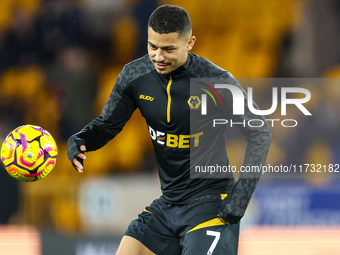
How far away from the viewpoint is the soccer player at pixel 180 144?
99.3 inches

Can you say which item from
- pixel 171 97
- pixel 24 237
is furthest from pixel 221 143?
pixel 24 237

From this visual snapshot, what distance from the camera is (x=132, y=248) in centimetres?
269

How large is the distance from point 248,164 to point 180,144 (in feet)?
1.47

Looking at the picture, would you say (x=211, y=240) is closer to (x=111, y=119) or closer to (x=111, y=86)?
(x=111, y=119)

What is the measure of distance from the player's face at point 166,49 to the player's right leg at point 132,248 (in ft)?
3.38

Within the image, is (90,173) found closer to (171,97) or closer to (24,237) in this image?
(24,237)

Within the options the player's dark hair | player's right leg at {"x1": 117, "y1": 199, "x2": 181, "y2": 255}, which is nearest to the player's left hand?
player's right leg at {"x1": 117, "y1": 199, "x2": 181, "y2": 255}

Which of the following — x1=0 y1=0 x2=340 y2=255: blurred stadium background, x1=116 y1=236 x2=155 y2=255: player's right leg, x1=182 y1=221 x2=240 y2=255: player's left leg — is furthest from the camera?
x1=0 y1=0 x2=340 y2=255: blurred stadium background

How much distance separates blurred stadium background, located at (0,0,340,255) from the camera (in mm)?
5422

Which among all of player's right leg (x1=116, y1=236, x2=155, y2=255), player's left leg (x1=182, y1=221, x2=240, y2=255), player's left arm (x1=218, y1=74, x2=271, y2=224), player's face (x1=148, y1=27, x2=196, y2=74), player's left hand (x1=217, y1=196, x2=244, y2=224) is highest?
player's face (x1=148, y1=27, x2=196, y2=74)

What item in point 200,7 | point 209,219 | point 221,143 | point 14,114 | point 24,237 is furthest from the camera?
point 200,7

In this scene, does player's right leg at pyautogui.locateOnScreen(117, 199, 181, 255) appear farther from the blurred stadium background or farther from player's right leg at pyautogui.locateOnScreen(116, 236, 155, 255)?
the blurred stadium background

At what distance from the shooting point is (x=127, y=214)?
542cm

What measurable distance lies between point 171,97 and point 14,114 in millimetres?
3670
